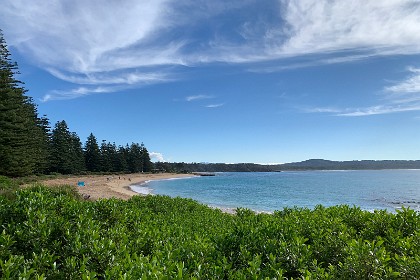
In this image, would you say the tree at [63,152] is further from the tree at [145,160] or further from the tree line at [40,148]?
the tree at [145,160]

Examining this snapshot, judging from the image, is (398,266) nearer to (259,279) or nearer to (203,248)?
(259,279)

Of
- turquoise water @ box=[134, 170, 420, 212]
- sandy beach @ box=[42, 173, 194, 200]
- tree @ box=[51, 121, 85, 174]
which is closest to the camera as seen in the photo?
sandy beach @ box=[42, 173, 194, 200]

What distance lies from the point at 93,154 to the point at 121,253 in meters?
89.4

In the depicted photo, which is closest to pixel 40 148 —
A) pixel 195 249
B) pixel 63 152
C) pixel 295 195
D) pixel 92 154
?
pixel 63 152

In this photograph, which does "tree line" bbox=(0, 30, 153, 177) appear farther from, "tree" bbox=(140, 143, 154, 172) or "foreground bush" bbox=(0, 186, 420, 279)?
"foreground bush" bbox=(0, 186, 420, 279)

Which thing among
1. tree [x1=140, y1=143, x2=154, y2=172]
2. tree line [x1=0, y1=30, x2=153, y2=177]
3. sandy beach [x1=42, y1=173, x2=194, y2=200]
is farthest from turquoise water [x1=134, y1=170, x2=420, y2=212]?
tree [x1=140, y1=143, x2=154, y2=172]

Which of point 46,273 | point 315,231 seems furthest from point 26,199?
point 315,231

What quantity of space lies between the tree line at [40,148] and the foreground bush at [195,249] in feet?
115

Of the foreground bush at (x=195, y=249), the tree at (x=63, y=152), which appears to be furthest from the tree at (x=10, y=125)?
the foreground bush at (x=195, y=249)

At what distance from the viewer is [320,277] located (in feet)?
9.54

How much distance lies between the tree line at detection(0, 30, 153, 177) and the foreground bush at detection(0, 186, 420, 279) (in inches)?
1381

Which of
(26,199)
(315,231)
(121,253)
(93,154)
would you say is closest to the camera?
(121,253)

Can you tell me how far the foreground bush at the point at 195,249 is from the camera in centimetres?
299

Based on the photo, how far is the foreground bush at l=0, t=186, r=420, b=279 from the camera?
299 centimetres
